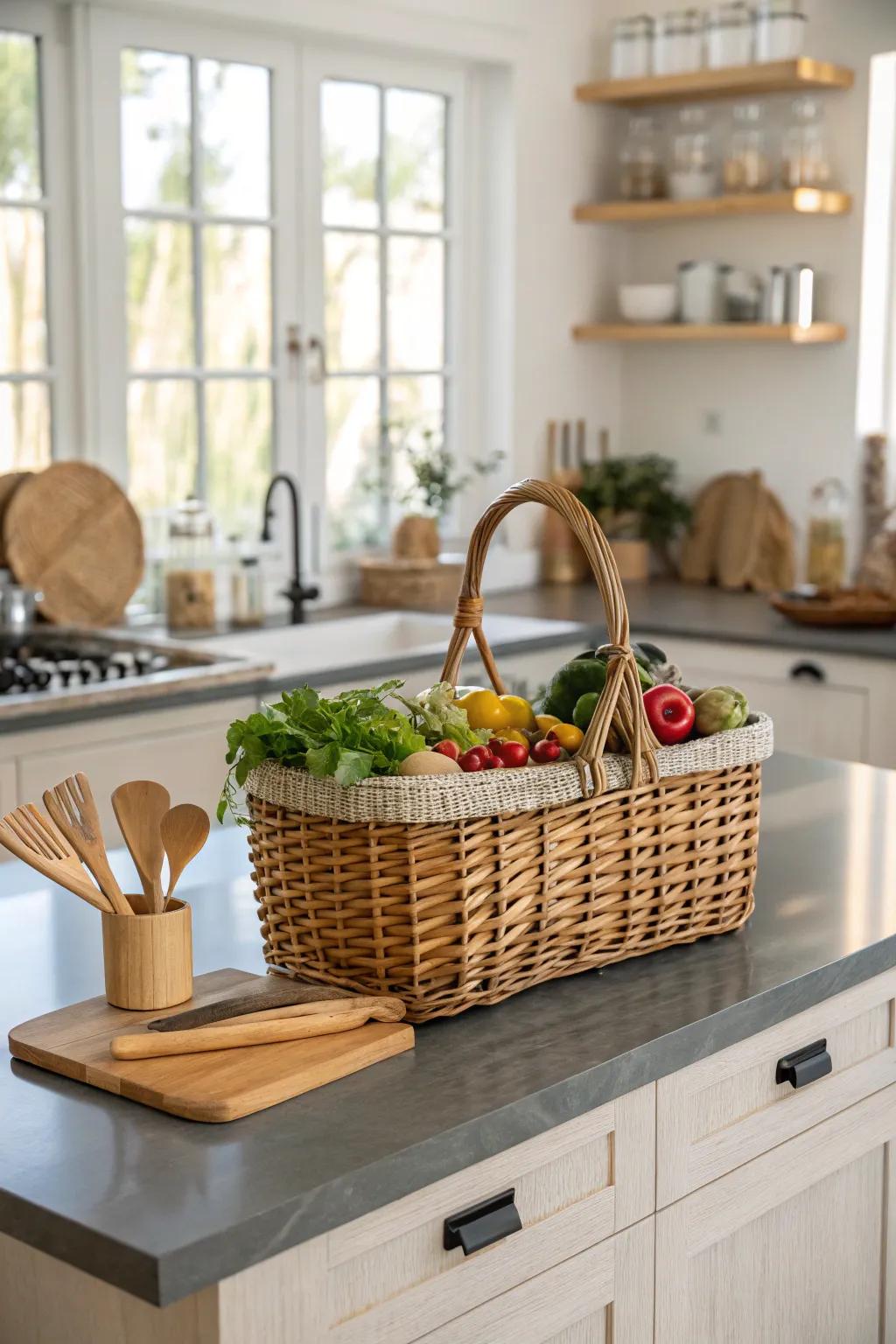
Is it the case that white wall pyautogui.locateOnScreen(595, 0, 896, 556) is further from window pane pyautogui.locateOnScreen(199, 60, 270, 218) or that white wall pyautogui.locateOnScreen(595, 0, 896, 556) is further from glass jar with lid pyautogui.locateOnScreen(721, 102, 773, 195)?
window pane pyautogui.locateOnScreen(199, 60, 270, 218)

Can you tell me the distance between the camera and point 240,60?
4.04 m

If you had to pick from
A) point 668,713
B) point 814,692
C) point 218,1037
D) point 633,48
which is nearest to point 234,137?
point 633,48

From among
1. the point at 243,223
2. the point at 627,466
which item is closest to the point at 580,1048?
the point at 243,223

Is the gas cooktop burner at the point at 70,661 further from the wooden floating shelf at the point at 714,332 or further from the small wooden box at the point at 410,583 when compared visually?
the wooden floating shelf at the point at 714,332

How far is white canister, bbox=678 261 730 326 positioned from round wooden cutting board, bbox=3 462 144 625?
1.81 meters

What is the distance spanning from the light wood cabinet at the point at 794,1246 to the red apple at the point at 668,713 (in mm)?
407

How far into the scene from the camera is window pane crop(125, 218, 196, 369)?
155 inches

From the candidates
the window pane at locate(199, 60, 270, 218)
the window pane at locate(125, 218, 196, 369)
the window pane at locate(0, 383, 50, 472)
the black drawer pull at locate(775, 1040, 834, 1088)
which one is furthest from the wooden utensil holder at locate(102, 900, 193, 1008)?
the window pane at locate(199, 60, 270, 218)

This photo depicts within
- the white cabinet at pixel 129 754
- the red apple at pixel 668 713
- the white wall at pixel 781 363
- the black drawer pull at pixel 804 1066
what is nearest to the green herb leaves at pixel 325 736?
the red apple at pixel 668 713

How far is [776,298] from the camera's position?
4512 mm

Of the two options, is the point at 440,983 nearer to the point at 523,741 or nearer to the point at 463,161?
the point at 523,741

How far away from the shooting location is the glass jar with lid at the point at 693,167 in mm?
4625

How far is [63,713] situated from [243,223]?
1.71 meters

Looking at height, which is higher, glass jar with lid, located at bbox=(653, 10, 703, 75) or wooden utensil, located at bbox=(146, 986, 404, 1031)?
glass jar with lid, located at bbox=(653, 10, 703, 75)
